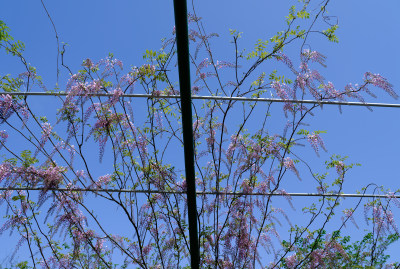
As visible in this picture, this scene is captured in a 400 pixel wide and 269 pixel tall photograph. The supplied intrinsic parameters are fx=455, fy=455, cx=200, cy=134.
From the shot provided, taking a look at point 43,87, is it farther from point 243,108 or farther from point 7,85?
point 243,108

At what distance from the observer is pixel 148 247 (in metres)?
3.87

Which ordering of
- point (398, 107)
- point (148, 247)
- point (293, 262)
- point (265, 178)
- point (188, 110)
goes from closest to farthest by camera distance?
point (188, 110) < point (398, 107) < point (265, 178) < point (148, 247) < point (293, 262)

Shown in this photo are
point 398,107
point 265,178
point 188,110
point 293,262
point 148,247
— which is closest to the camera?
point 188,110

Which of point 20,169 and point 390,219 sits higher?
point 20,169

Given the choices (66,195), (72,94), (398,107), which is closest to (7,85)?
(72,94)

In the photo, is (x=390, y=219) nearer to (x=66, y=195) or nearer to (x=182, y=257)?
(x=182, y=257)

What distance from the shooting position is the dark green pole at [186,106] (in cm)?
197

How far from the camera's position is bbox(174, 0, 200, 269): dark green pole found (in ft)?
6.48

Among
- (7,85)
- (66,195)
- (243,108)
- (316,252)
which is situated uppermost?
(7,85)

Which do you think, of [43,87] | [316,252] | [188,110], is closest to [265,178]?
[316,252]

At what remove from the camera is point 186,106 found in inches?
92.7

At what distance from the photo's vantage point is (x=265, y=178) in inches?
142

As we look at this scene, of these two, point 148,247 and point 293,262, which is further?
point 293,262

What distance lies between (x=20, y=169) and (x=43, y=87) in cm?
64
